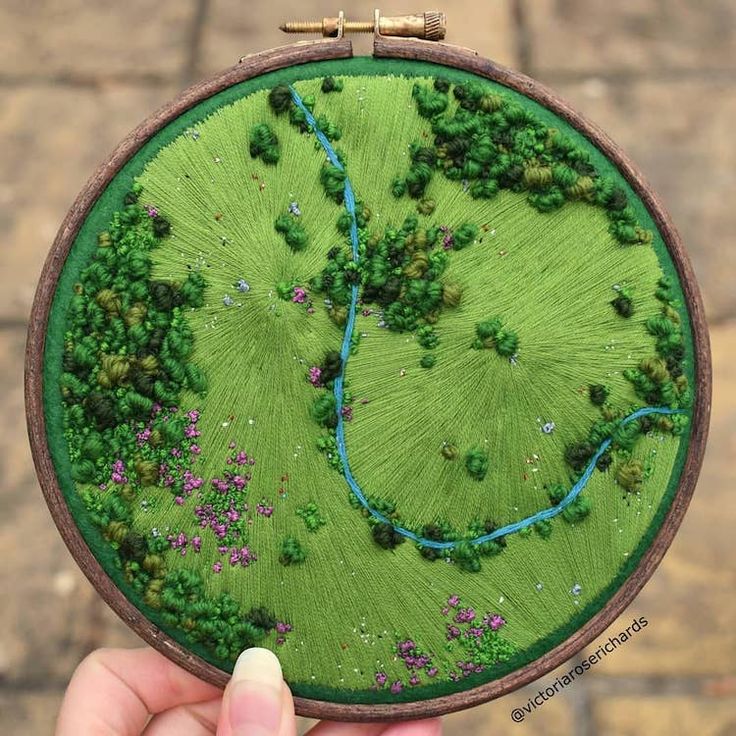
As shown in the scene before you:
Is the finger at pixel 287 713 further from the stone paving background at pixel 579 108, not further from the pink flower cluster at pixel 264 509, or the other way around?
the stone paving background at pixel 579 108

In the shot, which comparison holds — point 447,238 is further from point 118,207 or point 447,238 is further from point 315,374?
point 118,207

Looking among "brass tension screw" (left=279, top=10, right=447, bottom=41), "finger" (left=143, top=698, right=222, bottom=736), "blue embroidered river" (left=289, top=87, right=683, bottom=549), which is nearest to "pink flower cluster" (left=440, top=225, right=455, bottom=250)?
"blue embroidered river" (left=289, top=87, right=683, bottom=549)

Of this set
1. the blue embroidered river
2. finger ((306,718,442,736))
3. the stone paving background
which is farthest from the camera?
the stone paving background

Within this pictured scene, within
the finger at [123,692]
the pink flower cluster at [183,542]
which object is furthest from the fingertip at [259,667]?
the finger at [123,692]

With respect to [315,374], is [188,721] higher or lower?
lower

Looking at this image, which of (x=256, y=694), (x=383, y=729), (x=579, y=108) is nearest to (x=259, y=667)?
(x=256, y=694)

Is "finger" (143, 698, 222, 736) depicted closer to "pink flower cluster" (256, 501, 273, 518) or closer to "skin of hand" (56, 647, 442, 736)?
"skin of hand" (56, 647, 442, 736)
